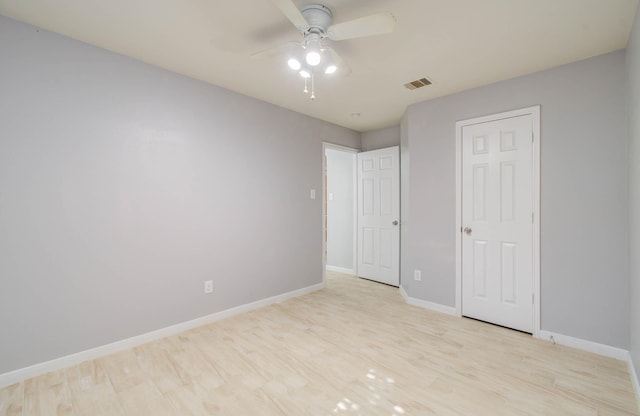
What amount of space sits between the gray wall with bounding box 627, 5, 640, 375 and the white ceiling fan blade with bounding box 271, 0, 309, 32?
6.70ft

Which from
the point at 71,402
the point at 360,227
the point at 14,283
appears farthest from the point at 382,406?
the point at 360,227

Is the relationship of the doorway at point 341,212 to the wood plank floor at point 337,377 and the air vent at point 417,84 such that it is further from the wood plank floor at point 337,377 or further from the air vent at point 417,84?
the wood plank floor at point 337,377

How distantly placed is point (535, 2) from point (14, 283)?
3827 millimetres

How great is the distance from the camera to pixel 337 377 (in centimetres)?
202

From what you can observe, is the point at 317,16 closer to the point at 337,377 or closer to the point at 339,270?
the point at 337,377

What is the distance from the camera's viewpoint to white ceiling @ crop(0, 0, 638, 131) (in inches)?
70.1

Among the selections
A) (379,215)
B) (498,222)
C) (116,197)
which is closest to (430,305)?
(498,222)

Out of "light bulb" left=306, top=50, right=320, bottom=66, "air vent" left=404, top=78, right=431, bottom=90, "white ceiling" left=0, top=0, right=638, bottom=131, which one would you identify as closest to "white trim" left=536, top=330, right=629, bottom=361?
"white ceiling" left=0, top=0, right=638, bottom=131

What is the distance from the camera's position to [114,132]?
2.35 m

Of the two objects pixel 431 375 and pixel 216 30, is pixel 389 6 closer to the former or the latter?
pixel 216 30

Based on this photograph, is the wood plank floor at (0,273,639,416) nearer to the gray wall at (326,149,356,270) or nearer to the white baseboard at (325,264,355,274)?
the white baseboard at (325,264,355,274)

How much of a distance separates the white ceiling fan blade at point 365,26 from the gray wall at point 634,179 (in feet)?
5.24

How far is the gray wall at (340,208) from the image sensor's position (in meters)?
5.05

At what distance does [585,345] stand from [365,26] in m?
3.04
